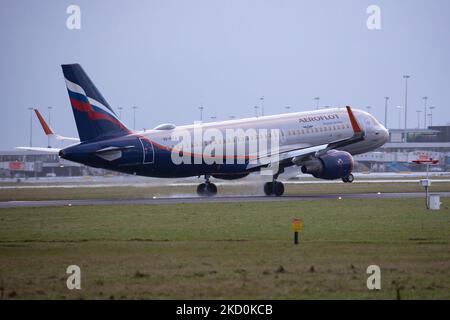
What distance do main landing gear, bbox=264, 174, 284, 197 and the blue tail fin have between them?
1199cm

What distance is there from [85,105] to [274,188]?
45.6ft

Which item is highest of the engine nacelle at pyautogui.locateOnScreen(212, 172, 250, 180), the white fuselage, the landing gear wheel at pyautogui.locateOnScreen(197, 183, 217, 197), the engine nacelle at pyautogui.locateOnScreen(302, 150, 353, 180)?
the white fuselage

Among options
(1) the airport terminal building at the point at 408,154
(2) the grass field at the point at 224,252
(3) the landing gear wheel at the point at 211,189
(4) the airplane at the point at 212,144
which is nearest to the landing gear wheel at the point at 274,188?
(4) the airplane at the point at 212,144

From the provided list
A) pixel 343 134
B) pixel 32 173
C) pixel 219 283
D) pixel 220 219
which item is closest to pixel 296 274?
pixel 219 283

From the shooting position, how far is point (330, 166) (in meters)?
57.4

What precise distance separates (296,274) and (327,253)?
456 centimetres

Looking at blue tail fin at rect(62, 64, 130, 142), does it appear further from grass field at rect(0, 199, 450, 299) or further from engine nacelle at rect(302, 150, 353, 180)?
engine nacelle at rect(302, 150, 353, 180)

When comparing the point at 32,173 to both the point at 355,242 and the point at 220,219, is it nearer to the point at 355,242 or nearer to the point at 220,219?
the point at 220,219

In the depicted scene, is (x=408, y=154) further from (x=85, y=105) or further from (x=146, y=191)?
(x=85, y=105)

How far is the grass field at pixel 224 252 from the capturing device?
867 inches

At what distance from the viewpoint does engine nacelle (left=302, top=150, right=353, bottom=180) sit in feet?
188

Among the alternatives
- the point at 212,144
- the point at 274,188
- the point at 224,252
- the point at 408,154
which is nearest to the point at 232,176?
the point at 274,188

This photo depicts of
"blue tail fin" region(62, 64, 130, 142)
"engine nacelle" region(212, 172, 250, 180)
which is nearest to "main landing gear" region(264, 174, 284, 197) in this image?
"engine nacelle" region(212, 172, 250, 180)

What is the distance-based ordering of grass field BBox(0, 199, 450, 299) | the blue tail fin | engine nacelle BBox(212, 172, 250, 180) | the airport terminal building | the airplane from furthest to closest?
the airport terminal building → engine nacelle BBox(212, 172, 250, 180) → the airplane → the blue tail fin → grass field BBox(0, 199, 450, 299)
